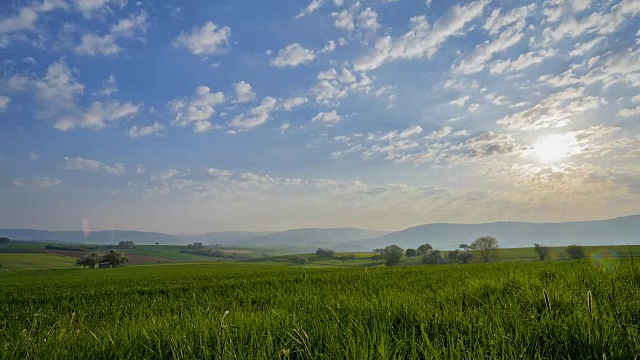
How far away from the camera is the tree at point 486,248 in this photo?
13473 cm

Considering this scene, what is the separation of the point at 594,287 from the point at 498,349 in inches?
142

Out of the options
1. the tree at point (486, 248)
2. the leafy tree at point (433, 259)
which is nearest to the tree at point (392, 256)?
the leafy tree at point (433, 259)

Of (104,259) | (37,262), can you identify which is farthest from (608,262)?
(37,262)

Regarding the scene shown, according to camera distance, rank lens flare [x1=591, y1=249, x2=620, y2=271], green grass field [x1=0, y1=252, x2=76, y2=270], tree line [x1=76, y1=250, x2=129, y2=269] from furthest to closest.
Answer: tree line [x1=76, y1=250, x2=129, y2=269], green grass field [x1=0, y1=252, x2=76, y2=270], lens flare [x1=591, y1=249, x2=620, y2=271]

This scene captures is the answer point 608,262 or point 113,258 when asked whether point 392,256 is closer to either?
point 113,258

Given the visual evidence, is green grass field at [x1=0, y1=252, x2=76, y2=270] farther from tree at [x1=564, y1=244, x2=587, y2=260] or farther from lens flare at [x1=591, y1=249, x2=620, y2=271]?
tree at [x1=564, y1=244, x2=587, y2=260]

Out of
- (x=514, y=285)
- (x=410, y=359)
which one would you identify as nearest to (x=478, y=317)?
(x=410, y=359)

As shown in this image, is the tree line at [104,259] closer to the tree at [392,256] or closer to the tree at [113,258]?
the tree at [113,258]

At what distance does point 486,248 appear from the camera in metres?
138

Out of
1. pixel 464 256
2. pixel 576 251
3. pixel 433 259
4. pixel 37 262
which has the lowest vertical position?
pixel 37 262

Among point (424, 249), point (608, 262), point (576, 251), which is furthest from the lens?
point (424, 249)

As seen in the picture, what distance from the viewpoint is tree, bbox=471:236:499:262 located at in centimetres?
13473

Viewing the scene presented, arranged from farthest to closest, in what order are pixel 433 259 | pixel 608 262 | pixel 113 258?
pixel 433 259 < pixel 113 258 < pixel 608 262

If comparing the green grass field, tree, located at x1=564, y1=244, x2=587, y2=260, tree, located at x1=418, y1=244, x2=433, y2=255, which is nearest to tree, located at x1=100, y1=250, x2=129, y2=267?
the green grass field
